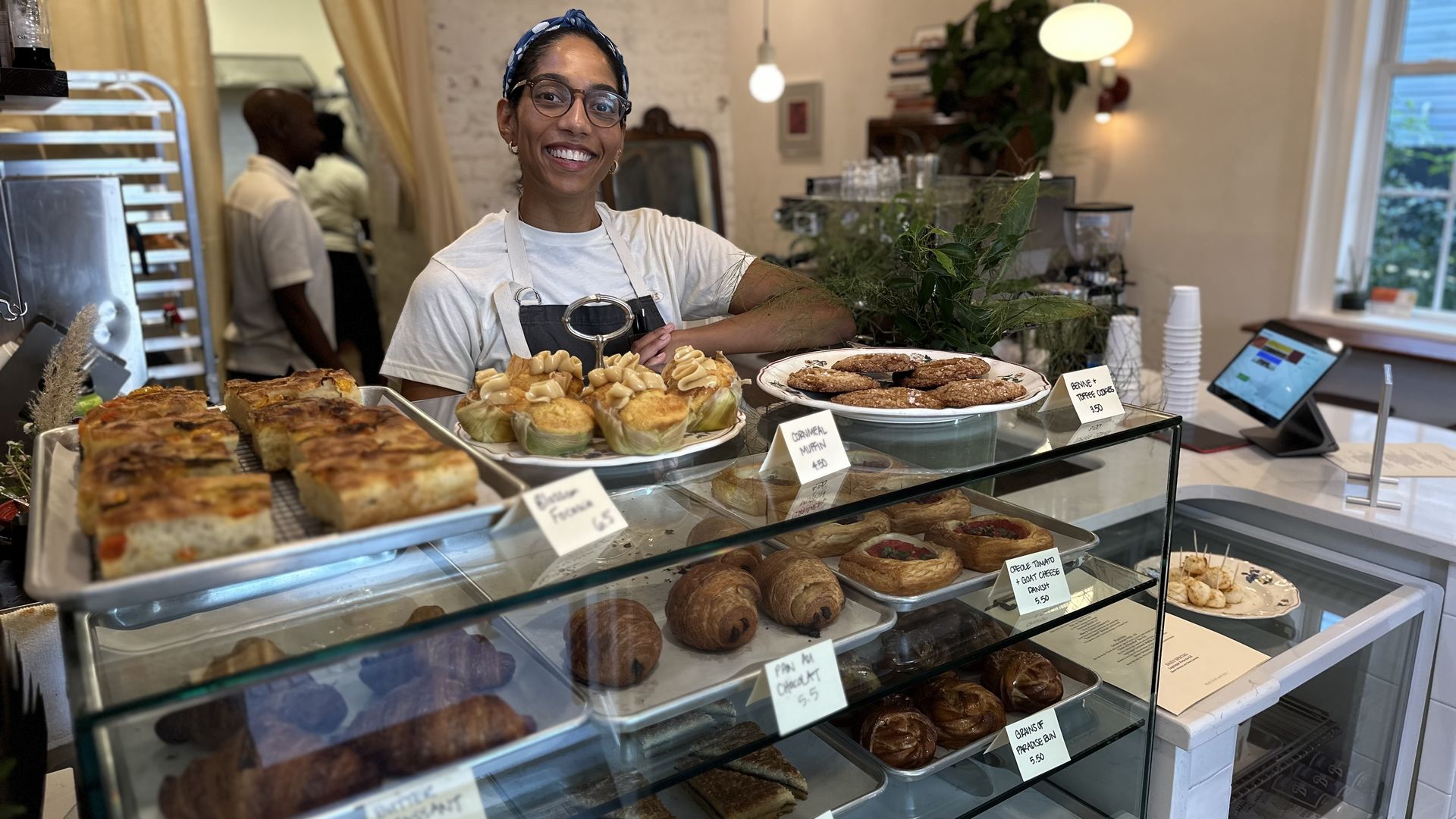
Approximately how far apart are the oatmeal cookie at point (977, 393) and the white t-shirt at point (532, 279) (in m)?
0.92

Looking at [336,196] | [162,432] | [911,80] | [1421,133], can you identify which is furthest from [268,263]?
[1421,133]

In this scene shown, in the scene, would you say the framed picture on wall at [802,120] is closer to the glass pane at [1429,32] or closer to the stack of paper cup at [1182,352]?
the glass pane at [1429,32]

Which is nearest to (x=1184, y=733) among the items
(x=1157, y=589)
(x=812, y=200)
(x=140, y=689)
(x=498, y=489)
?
(x=1157, y=589)

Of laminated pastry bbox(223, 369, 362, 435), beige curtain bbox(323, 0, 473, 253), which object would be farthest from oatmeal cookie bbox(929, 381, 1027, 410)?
beige curtain bbox(323, 0, 473, 253)

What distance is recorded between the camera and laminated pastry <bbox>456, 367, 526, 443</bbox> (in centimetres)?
115

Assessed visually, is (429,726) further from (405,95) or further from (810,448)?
(405,95)

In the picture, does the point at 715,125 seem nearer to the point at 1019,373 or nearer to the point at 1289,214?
the point at 1289,214

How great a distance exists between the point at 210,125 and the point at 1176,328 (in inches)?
145

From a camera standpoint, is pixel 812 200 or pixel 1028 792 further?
pixel 812 200

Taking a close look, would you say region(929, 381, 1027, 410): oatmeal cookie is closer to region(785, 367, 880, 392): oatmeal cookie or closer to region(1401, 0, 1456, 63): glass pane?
region(785, 367, 880, 392): oatmeal cookie

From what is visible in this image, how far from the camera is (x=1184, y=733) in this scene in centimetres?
152

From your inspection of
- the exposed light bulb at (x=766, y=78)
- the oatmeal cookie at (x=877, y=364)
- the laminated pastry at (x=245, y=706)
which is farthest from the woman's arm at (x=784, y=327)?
the exposed light bulb at (x=766, y=78)

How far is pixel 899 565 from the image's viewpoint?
50.6 inches

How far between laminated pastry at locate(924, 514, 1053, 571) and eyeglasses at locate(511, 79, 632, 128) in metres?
1.00
